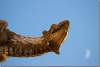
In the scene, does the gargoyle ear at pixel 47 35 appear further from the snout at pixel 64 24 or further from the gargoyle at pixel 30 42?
the snout at pixel 64 24

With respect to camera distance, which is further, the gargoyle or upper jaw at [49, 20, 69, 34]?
upper jaw at [49, 20, 69, 34]

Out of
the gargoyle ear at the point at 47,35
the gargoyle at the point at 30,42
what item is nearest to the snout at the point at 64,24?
the gargoyle at the point at 30,42

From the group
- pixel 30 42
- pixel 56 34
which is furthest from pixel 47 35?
pixel 30 42

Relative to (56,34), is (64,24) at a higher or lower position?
higher

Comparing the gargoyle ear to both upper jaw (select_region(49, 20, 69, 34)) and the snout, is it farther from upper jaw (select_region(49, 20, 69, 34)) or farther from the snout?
the snout

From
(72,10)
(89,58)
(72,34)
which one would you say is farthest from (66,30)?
(89,58)

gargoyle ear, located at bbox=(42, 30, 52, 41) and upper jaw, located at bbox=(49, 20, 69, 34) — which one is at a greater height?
upper jaw, located at bbox=(49, 20, 69, 34)

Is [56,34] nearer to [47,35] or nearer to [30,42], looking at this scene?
[47,35]

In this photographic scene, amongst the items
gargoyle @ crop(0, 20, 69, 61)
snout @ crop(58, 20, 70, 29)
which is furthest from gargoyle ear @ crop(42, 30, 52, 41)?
snout @ crop(58, 20, 70, 29)

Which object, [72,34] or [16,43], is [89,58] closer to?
[72,34]
